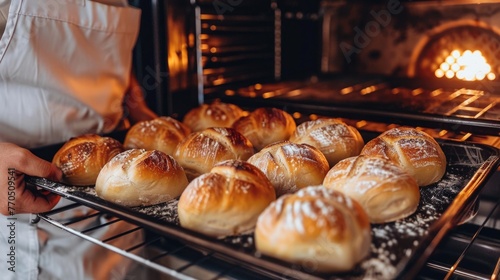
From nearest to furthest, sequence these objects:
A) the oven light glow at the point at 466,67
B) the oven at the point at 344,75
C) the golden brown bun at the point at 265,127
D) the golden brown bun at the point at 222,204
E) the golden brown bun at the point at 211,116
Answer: the golden brown bun at the point at 222,204 → the oven at the point at 344,75 → the golden brown bun at the point at 265,127 → the golden brown bun at the point at 211,116 → the oven light glow at the point at 466,67

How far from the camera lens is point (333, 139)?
73.8 inches

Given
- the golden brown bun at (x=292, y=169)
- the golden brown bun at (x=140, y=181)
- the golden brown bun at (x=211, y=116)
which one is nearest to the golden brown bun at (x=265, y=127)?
the golden brown bun at (x=211, y=116)

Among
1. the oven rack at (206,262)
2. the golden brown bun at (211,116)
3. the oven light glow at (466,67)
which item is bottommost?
the oven rack at (206,262)

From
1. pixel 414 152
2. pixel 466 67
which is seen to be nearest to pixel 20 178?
pixel 414 152

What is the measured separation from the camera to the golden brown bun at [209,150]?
179 centimetres

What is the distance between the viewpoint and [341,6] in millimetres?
3096

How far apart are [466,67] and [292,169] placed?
4.98 ft

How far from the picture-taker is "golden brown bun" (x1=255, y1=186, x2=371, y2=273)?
1.09 metres

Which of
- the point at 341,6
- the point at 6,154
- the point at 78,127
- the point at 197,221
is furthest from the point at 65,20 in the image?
the point at 341,6

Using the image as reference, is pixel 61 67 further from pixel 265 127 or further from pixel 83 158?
pixel 265 127

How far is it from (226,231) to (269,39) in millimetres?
1879

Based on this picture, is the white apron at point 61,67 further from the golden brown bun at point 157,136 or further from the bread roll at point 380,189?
the bread roll at point 380,189

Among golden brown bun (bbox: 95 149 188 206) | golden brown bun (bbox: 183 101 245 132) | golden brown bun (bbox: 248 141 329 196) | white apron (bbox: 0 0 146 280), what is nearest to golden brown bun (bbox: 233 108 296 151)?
golden brown bun (bbox: 183 101 245 132)

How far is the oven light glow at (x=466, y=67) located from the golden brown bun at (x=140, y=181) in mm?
1802
